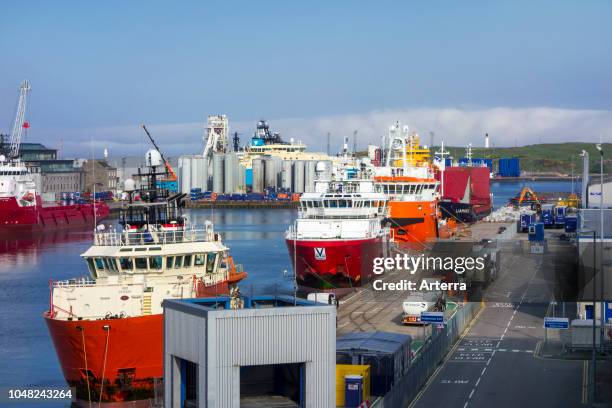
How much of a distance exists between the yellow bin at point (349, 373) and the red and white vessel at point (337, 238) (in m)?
20.7

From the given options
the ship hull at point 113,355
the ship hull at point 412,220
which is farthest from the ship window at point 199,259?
the ship hull at point 412,220

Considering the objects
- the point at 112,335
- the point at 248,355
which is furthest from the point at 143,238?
the point at 248,355

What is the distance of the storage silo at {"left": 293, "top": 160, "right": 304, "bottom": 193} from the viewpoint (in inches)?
6038

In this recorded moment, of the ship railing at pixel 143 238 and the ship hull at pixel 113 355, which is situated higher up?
the ship railing at pixel 143 238

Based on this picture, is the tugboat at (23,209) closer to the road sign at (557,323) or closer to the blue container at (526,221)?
the blue container at (526,221)

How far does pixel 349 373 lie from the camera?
21.6 meters

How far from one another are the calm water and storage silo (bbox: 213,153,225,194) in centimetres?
3756

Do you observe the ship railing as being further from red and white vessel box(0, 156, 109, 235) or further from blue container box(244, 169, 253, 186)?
blue container box(244, 169, 253, 186)

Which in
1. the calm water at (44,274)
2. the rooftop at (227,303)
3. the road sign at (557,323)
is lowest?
the calm water at (44,274)

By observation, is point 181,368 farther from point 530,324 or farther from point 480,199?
point 480,199

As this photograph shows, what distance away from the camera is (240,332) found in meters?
15.5

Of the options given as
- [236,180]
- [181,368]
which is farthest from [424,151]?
[236,180]

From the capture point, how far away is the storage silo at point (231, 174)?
520ft

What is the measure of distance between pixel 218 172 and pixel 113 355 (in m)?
133
